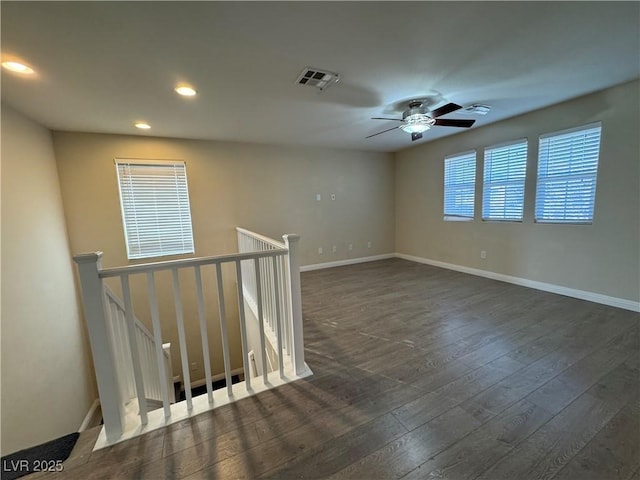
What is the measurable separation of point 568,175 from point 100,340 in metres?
4.86

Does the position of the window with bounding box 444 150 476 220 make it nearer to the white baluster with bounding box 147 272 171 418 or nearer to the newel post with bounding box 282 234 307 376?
the newel post with bounding box 282 234 307 376

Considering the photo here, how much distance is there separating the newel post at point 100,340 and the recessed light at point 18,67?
180 cm

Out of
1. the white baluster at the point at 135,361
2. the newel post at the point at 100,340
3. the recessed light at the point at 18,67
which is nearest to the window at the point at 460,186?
the white baluster at the point at 135,361

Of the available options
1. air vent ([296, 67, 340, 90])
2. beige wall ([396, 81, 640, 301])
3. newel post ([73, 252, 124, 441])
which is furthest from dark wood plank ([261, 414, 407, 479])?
beige wall ([396, 81, 640, 301])

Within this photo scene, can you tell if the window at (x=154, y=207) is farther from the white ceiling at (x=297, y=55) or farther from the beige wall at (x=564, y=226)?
the beige wall at (x=564, y=226)

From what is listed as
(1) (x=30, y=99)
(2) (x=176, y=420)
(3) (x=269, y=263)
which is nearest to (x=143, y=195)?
(1) (x=30, y=99)

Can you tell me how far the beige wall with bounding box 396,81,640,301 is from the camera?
280 cm

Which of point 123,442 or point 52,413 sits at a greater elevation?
point 123,442

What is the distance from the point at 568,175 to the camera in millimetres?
3232

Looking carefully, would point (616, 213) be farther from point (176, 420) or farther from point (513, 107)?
point (176, 420)

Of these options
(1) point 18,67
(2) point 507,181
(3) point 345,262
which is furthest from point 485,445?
(3) point 345,262

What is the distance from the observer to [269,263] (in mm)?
2285

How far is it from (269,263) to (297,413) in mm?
1139

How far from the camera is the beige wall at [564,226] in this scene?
9.18 feet
